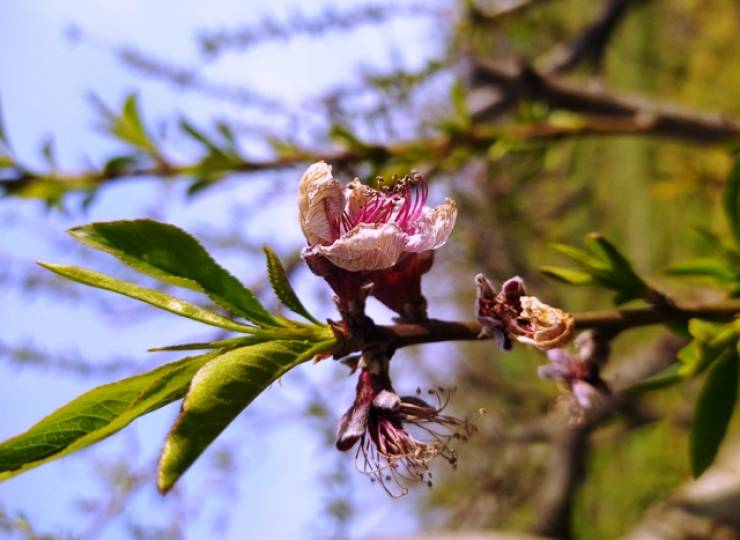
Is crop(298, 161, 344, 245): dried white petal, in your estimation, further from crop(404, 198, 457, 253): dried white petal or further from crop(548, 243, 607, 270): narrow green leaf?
crop(548, 243, 607, 270): narrow green leaf

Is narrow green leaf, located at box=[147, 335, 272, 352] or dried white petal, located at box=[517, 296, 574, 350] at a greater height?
narrow green leaf, located at box=[147, 335, 272, 352]

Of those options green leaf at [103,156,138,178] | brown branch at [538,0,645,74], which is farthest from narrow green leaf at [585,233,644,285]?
brown branch at [538,0,645,74]

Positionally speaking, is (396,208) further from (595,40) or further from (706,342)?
(595,40)

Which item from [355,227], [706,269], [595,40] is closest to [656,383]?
[706,269]

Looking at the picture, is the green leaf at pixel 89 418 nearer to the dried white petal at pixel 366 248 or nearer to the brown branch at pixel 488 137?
the dried white petal at pixel 366 248

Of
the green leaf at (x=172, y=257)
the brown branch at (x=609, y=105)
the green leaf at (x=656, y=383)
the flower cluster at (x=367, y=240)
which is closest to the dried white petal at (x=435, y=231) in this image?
the flower cluster at (x=367, y=240)

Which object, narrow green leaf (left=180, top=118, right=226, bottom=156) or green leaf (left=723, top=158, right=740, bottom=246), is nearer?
green leaf (left=723, top=158, right=740, bottom=246)
